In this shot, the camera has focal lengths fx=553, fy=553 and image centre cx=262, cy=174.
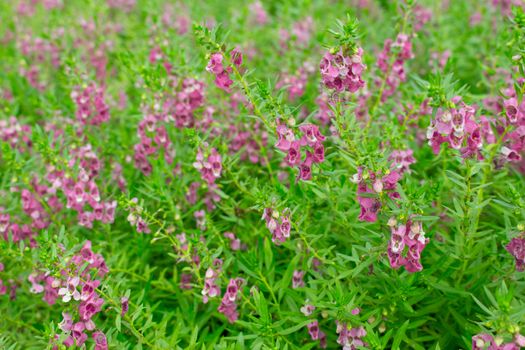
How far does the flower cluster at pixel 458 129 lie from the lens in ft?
10.7

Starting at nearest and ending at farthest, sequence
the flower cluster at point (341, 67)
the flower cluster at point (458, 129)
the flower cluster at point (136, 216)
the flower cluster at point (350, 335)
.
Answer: the flower cluster at point (458, 129) < the flower cluster at point (341, 67) < the flower cluster at point (350, 335) < the flower cluster at point (136, 216)

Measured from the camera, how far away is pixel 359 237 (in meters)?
4.04

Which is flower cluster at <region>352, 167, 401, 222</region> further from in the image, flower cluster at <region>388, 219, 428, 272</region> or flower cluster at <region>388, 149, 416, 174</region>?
flower cluster at <region>388, 149, 416, 174</region>

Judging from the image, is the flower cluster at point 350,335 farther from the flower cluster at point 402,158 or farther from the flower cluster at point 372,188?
the flower cluster at point 402,158

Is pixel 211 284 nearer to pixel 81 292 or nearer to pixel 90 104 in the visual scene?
pixel 81 292

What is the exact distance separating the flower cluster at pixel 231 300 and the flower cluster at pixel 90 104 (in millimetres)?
2462

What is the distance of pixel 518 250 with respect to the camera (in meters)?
3.49

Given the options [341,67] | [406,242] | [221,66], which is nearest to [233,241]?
[221,66]

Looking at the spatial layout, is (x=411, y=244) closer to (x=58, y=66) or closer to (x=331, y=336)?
(x=331, y=336)

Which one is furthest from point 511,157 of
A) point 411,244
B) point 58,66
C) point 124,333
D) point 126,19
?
point 126,19

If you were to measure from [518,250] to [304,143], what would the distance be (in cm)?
151

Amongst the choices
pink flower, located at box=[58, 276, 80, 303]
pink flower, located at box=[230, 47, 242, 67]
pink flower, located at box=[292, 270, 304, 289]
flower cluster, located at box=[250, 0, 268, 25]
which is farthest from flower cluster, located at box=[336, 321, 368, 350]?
flower cluster, located at box=[250, 0, 268, 25]

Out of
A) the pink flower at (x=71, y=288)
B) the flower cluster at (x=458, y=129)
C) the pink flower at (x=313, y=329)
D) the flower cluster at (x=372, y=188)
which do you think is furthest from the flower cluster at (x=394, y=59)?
→ the pink flower at (x=71, y=288)

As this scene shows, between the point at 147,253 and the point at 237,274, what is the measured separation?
92cm
